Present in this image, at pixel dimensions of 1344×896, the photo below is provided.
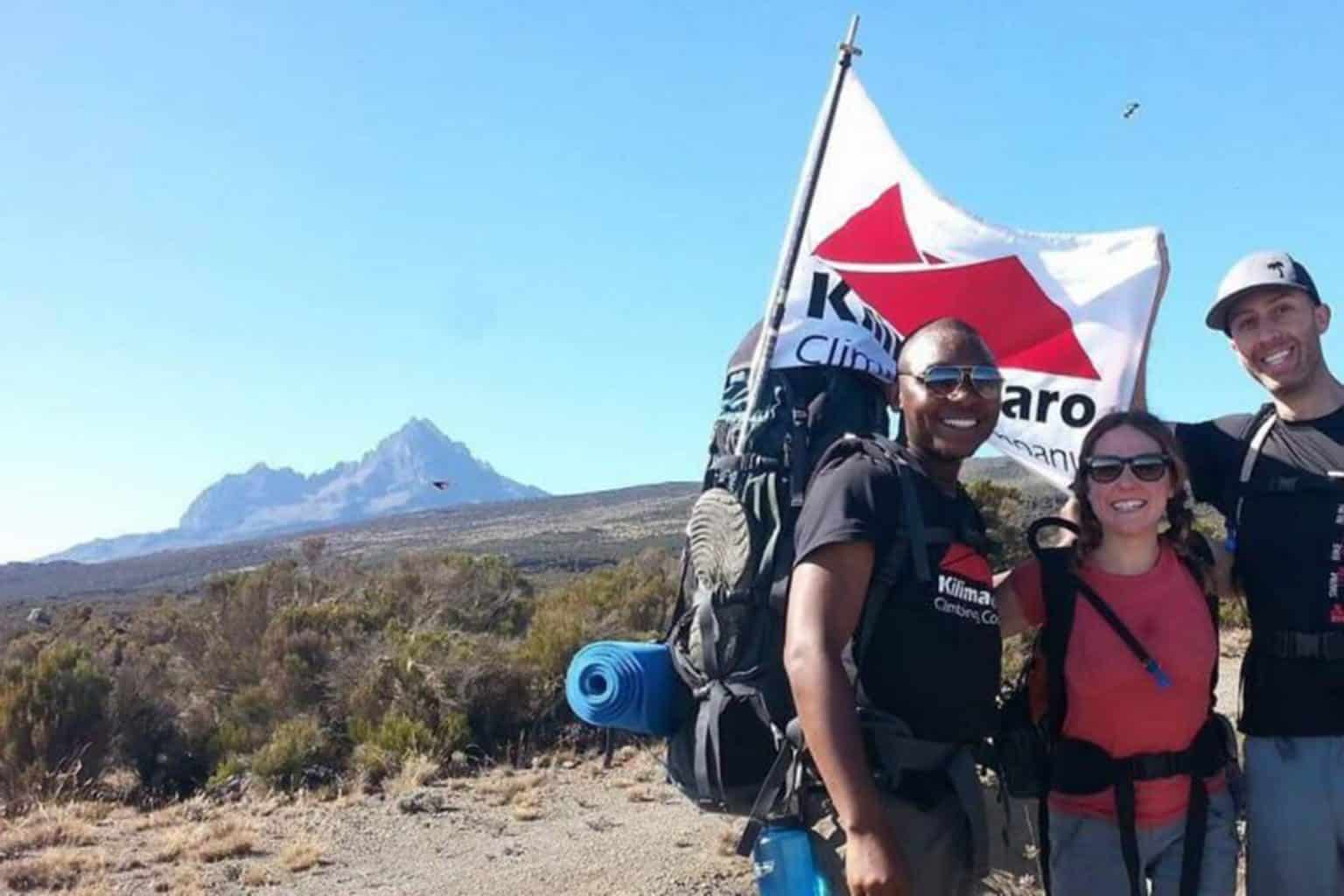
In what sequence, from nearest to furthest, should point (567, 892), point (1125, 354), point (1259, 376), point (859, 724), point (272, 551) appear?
point (859, 724)
point (1259, 376)
point (1125, 354)
point (567, 892)
point (272, 551)

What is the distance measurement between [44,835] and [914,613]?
7.87 metres

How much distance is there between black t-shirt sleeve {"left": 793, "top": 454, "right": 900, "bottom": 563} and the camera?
2801 millimetres

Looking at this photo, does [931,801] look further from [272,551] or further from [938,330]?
[272,551]

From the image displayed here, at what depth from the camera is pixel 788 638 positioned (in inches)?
111

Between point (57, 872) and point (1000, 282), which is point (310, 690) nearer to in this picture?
point (57, 872)

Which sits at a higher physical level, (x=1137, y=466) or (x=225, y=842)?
(x=1137, y=466)

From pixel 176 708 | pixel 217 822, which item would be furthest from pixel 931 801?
pixel 176 708

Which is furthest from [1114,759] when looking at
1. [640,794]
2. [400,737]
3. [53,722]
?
[53,722]

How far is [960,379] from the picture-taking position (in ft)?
10.2

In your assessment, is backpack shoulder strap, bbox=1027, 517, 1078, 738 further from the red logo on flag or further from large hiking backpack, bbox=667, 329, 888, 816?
the red logo on flag

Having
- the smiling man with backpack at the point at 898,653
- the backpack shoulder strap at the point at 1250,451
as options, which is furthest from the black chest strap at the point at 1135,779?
the backpack shoulder strap at the point at 1250,451

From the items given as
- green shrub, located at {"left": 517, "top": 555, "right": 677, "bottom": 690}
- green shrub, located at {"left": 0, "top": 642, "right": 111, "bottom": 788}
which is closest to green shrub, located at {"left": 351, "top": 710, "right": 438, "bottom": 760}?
green shrub, located at {"left": 517, "top": 555, "right": 677, "bottom": 690}

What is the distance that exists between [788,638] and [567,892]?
15.8ft

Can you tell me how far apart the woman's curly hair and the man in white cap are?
0.82 ft
